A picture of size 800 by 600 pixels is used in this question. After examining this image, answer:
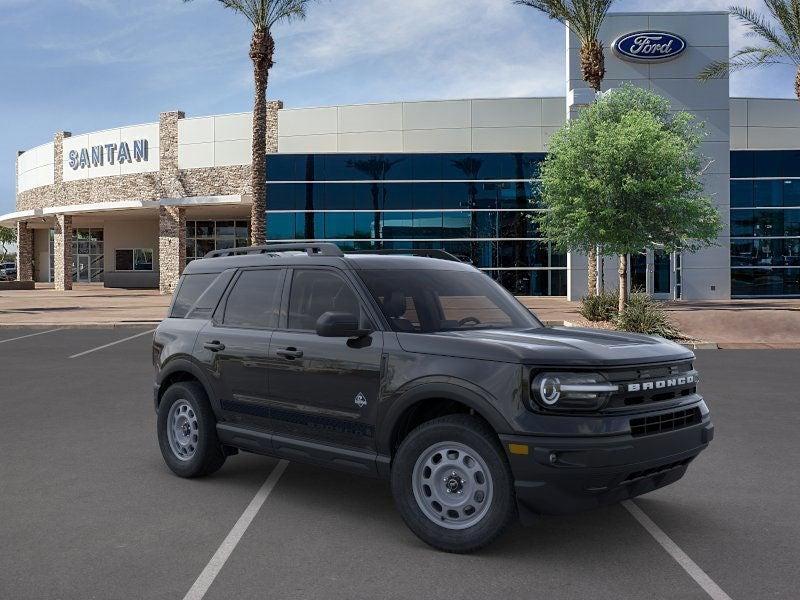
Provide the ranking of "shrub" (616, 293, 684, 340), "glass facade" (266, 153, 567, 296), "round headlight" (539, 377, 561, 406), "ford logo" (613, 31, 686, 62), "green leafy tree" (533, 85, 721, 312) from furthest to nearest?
"glass facade" (266, 153, 567, 296) → "ford logo" (613, 31, 686, 62) → "green leafy tree" (533, 85, 721, 312) → "shrub" (616, 293, 684, 340) → "round headlight" (539, 377, 561, 406)

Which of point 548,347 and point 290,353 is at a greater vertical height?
point 548,347

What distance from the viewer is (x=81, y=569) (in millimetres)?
4480

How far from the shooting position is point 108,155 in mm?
48250

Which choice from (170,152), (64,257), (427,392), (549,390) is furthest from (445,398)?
(64,257)

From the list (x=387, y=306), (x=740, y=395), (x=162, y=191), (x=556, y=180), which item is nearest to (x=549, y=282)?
(x=556, y=180)

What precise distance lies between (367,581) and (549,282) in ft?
113

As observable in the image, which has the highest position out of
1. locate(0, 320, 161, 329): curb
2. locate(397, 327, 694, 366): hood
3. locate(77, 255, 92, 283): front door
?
locate(77, 255, 92, 283): front door

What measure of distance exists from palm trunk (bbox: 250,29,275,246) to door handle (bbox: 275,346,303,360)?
75.1ft

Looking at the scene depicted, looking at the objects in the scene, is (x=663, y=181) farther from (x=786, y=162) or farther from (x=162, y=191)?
(x=162, y=191)

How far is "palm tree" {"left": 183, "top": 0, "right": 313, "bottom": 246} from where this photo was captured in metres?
28.3

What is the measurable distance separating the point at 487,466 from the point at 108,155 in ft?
158

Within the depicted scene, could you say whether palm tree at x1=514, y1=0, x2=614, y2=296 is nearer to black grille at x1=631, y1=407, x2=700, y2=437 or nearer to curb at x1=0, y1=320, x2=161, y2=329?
curb at x1=0, y1=320, x2=161, y2=329

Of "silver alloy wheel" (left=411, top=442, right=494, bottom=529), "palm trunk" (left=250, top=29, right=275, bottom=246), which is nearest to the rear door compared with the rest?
"silver alloy wheel" (left=411, top=442, right=494, bottom=529)

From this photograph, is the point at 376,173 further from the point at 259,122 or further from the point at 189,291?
the point at 189,291
